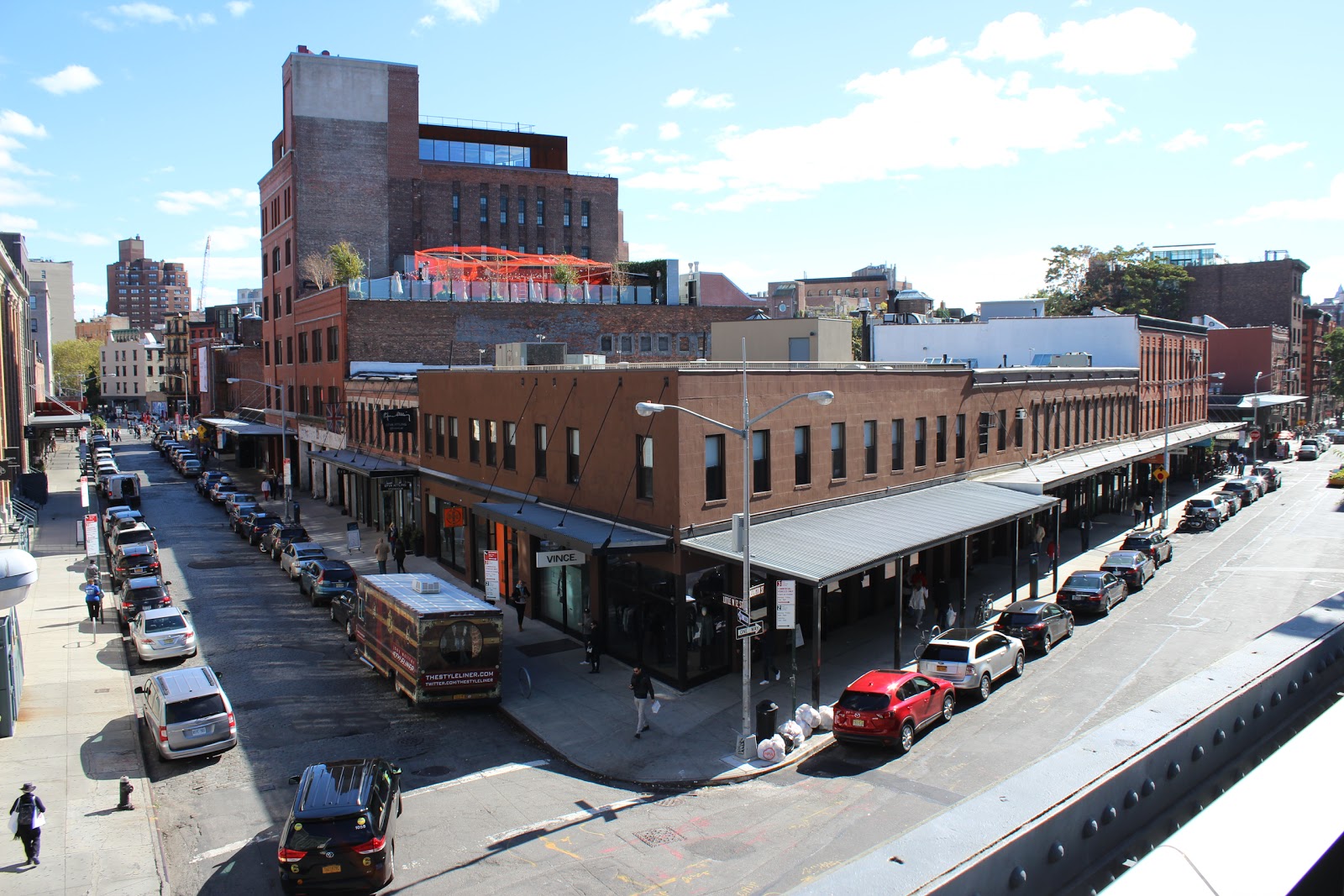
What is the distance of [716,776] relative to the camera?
742 inches

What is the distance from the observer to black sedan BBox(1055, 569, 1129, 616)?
31156mm

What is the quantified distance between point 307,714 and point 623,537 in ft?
29.0

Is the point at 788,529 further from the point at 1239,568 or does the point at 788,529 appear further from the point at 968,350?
the point at 968,350

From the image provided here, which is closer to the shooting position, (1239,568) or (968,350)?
(1239,568)

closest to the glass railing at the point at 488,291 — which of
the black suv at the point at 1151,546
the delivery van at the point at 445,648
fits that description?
the black suv at the point at 1151,546

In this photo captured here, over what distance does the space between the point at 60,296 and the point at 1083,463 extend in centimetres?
17952

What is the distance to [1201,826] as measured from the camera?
5680 millimetres

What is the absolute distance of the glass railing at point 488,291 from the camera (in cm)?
5719

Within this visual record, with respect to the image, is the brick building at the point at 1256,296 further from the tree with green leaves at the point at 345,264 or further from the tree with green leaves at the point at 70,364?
the tree with green leaves at the point at 70,364

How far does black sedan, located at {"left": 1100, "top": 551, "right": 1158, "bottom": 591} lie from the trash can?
19.5 meters

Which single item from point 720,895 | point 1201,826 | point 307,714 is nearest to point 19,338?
point 307,714

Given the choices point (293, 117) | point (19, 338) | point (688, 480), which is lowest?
point (688, 480)

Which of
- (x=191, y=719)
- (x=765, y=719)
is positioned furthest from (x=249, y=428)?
(x=765, y=719)

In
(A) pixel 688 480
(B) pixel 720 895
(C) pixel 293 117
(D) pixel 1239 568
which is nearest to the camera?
(B) pixel 720 895
